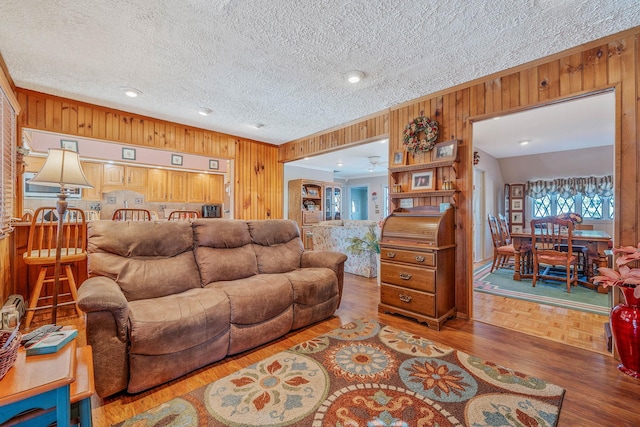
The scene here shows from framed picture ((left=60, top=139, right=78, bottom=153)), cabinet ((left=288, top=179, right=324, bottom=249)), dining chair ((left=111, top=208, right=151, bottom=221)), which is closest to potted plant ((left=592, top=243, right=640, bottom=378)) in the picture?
dining chair ((left=111, top=208, right=151, bottom=221))

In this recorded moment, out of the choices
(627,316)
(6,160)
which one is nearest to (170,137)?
(6,160)

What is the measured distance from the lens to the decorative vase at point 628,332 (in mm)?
1829

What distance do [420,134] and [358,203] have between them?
755 cm

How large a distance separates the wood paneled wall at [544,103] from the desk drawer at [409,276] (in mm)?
511

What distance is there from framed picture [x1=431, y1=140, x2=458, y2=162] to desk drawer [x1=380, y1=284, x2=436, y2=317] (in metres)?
1.39

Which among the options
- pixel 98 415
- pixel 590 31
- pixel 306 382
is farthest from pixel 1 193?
pixel 590 31

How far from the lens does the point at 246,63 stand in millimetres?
2500

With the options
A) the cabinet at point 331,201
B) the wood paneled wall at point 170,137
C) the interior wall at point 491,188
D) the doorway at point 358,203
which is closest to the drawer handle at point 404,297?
the wood paneled wall at point 170,137

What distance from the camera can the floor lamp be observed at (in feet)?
6.73

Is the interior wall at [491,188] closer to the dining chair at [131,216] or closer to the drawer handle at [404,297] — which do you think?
the drawer handle at [404,297]

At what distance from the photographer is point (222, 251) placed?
2.66 metres

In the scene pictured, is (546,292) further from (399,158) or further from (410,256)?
(399,158)

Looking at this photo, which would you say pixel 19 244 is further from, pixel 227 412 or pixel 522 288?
pixel 522 288

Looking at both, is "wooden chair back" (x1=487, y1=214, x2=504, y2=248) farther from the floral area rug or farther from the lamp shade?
the lamp shade
